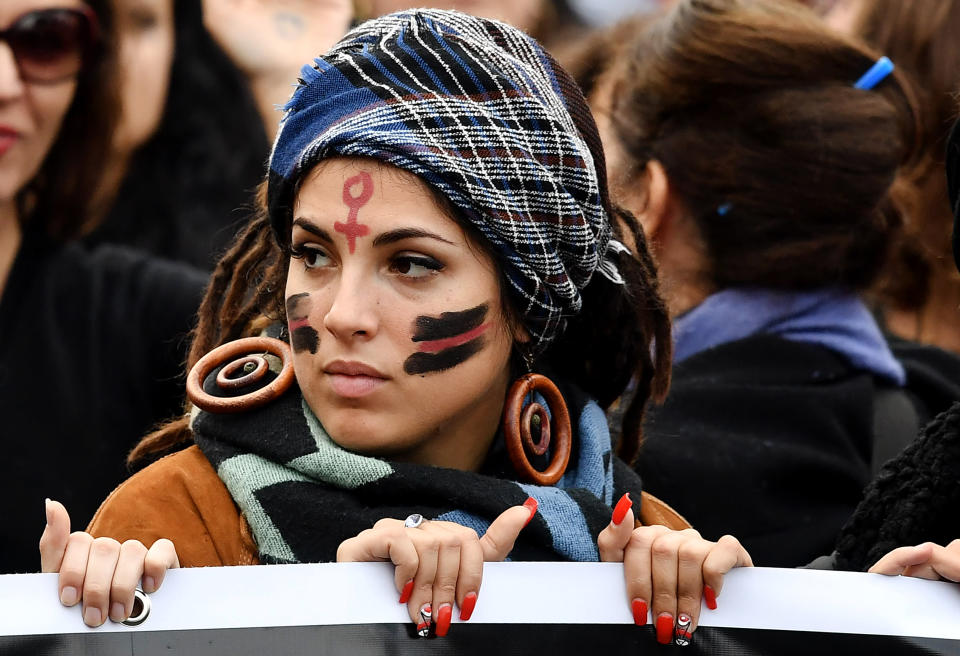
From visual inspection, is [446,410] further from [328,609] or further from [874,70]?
[874,70]

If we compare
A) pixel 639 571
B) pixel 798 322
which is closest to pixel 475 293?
pixel 639 571

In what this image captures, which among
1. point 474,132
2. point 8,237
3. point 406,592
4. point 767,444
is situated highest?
point 474,132

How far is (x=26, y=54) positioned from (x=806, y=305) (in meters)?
2.06

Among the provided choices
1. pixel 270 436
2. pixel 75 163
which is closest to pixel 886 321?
pixel 75 163

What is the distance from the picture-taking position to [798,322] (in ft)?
10.5

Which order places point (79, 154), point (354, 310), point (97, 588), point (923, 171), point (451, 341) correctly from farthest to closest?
1. point (923, 171)
2. point (79, 154)
3. point (451, 341)
4. point (354, 310)
5. point (97, 588)

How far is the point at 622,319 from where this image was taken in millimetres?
2432

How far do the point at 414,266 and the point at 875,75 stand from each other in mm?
1808

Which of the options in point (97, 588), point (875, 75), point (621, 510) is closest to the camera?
point (97, 588)

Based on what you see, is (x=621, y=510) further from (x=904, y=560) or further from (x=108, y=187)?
(x=108, y=187)

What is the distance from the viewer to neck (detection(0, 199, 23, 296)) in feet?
11.2

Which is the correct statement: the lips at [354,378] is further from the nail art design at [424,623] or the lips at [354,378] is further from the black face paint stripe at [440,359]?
the nail art design at [424,623]

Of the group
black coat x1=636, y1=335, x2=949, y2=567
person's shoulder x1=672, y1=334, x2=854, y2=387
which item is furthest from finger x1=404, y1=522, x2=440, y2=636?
person's shoulder x1=672, y1=334, x2=854, y2=387

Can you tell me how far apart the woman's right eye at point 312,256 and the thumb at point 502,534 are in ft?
1.97
